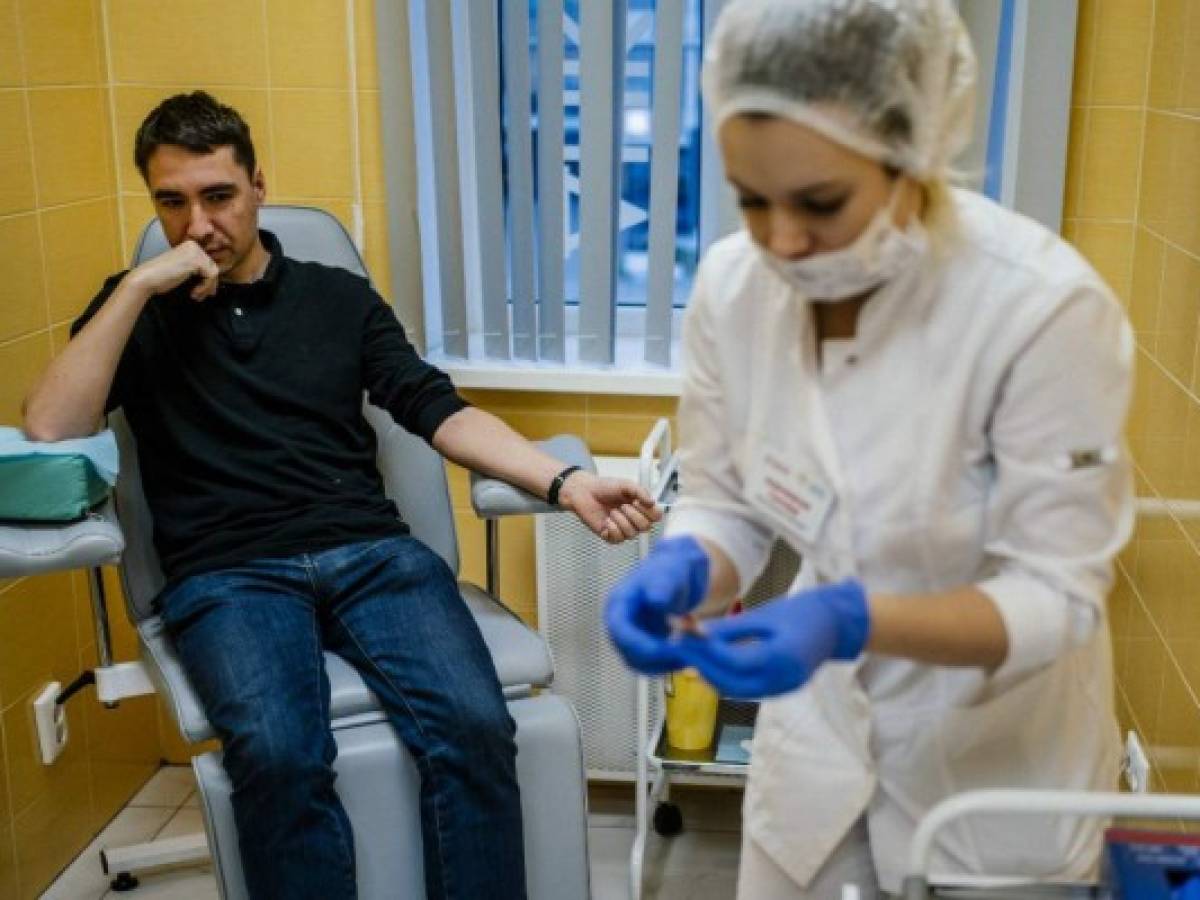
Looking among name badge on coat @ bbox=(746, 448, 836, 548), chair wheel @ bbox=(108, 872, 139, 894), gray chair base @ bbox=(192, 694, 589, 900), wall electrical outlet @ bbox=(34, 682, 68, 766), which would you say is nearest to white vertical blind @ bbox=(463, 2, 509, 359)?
gray chair base @ bbox=(192, 694, 589, 900)

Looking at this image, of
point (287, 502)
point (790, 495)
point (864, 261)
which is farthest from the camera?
point (287, 502)

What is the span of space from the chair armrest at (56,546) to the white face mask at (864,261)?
3.72 feet

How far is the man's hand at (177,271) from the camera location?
2.11 meters

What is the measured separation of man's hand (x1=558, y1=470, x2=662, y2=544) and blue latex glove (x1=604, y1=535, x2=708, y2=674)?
816 millimetres

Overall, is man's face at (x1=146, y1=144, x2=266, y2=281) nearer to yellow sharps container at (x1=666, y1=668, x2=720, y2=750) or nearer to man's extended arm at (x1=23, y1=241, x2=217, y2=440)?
man's extended arm at (x1=23, y1=241, x2=217, y2=440)

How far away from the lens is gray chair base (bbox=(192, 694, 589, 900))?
1.95m

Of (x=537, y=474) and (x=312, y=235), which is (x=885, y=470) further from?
(x=312, y=235)

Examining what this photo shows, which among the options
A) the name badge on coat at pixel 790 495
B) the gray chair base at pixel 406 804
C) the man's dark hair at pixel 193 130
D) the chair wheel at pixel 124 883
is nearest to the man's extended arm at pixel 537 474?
the gray chair base at pixel 406 804

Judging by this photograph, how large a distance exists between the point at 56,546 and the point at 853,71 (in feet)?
4.21

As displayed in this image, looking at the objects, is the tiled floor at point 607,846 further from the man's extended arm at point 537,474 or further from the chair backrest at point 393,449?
the man's extended arm at point 537,474

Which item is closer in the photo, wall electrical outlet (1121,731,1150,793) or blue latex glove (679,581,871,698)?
blue latex glove (679,581,871,698)

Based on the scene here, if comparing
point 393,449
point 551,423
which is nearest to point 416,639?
point 393,449

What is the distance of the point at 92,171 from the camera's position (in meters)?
2.62

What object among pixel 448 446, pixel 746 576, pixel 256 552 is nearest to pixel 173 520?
pixel 256 552
